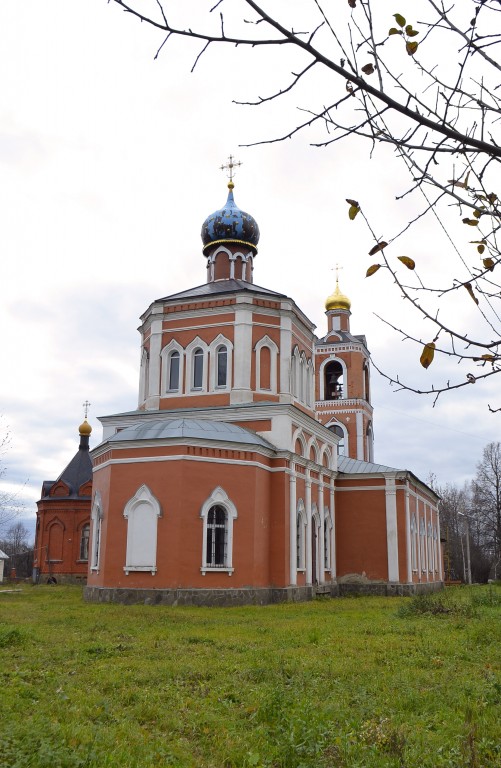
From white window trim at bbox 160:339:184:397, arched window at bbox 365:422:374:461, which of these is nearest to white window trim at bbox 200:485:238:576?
white window trim at bbox 160:339:184:397

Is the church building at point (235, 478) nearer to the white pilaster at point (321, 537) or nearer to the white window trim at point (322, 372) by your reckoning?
the white pilaster at point (321, 537)

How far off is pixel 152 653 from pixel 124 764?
4.29 m

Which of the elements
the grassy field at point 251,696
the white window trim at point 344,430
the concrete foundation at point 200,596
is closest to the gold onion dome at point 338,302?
the white window trim at point 344,430

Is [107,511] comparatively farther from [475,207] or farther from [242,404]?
[475,207]

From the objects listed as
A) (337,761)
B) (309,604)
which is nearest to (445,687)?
(337,761)

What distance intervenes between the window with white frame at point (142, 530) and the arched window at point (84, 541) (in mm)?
13450

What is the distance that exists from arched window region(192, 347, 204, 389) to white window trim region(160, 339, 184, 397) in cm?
38

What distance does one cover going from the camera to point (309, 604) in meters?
18.0

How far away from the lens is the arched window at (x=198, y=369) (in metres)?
21.8

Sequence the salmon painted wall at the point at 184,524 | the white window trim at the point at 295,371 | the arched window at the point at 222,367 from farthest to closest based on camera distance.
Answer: the white window trim at the point at 295,371 < the arched window at the point at 222,367 < the salmon painted wall at the point at 184,524

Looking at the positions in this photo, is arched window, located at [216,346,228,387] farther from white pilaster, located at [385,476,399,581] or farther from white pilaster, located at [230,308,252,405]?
white pilaster, located at [385,476,399,581]

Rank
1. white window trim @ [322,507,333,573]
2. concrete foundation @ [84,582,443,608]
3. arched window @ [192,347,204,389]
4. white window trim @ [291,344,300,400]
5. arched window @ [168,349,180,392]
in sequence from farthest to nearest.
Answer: white window trim @ [322,507,333,573], white window trim @ [291,344,300,400], arched window @ [168,349,180,392], arched window @ [192,347,204,389], concrete foundation @ [84,582,443,608]

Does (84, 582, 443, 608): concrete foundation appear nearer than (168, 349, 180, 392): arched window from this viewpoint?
Yes

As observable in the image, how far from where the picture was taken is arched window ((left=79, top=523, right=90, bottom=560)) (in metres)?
29.8
